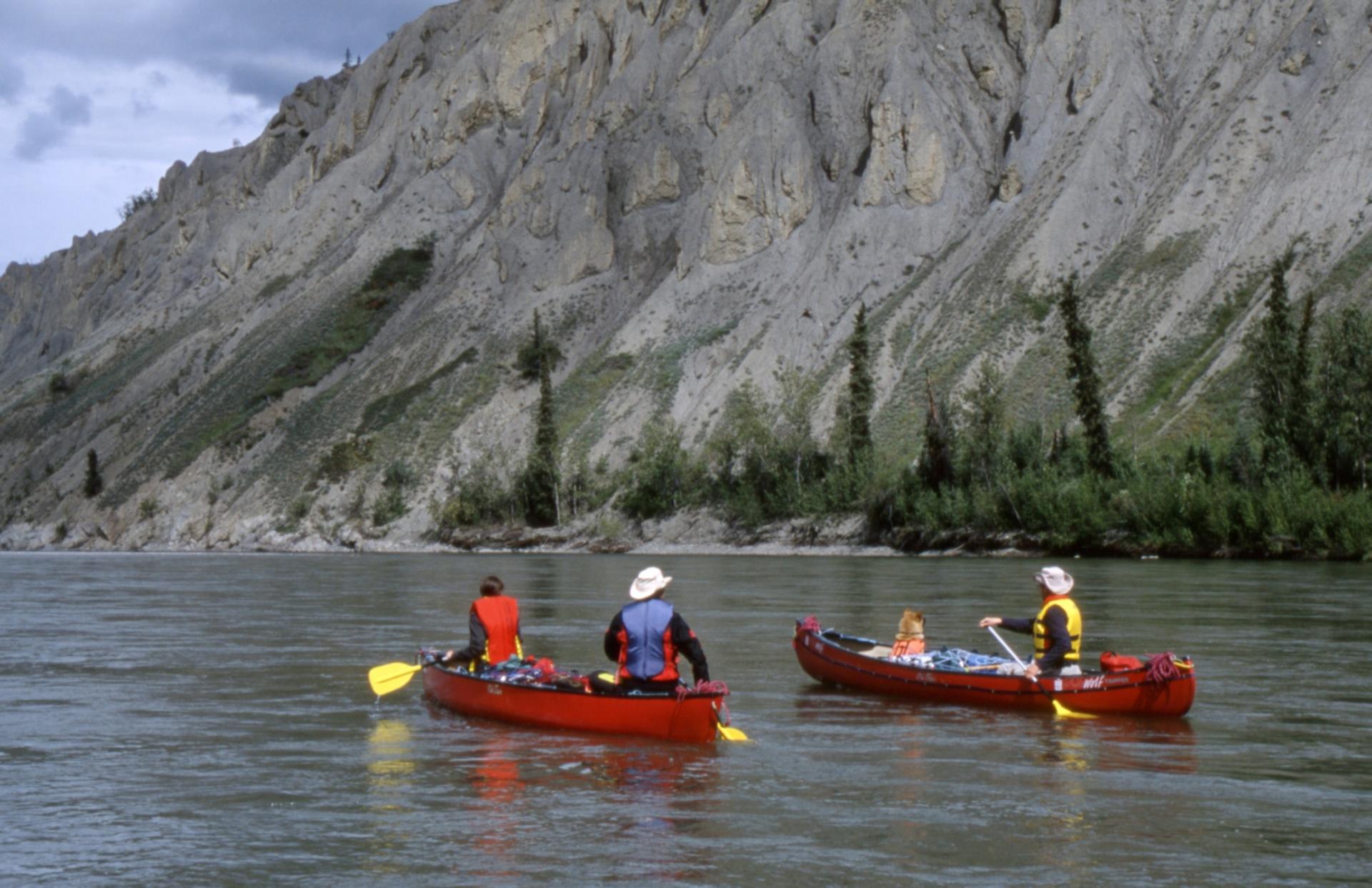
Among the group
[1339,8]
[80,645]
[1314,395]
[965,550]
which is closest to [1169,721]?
[80,645]

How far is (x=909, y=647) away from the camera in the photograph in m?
23.0

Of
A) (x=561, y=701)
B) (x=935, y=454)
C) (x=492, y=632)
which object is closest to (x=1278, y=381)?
(x=935, y=454)

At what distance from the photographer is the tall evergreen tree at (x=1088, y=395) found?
77.7 m

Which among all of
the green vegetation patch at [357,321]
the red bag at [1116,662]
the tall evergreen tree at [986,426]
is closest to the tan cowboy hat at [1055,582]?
the red bag at [1116,662]

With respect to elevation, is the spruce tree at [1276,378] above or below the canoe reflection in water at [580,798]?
above

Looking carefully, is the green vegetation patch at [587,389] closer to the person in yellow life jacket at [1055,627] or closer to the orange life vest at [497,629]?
the orange life vest at [497,629]

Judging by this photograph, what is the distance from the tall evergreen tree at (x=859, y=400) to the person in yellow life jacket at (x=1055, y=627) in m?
69.0

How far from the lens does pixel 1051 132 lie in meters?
114

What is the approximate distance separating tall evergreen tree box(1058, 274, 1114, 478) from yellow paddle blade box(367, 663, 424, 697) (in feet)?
200

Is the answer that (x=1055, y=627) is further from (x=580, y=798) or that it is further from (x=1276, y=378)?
(x=1276, y=378)

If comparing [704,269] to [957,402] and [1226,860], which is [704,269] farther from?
[1226,860]

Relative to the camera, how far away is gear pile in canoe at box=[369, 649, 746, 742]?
1744 centimetres

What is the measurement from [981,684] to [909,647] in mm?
1899

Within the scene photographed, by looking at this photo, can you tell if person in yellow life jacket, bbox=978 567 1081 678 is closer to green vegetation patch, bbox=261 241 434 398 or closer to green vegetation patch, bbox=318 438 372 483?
green vegetation patch, bbox=318 438 372 483
